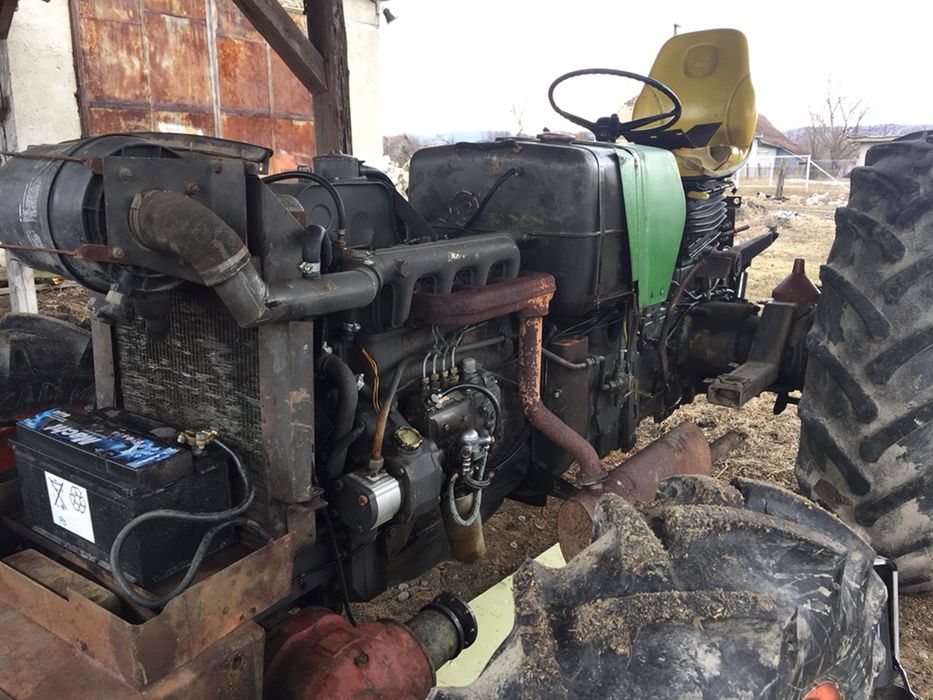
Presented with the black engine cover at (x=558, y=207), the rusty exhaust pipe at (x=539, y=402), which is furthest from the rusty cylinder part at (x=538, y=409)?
the black engine cover at (x=558, y=207)

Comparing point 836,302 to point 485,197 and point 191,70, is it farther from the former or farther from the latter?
point 191,70

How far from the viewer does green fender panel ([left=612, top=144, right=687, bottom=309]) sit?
2.32 meters

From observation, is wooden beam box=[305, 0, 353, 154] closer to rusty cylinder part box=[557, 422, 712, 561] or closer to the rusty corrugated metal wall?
rusty cylinder part box=[557, 422, 712, 561]

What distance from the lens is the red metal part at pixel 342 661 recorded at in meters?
1.47

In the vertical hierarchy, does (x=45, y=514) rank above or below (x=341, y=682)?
above

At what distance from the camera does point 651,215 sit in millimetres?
2412

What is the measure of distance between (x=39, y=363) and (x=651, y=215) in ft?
5.85

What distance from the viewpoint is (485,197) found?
2.25m

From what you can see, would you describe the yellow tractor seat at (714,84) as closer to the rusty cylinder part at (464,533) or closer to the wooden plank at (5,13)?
the rusty cylinder part at (464,533)

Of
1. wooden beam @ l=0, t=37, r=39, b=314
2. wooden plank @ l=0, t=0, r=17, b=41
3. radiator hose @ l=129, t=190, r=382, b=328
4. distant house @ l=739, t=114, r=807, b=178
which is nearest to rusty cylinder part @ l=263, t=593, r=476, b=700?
radiator hose @ l=129, t=190, r=382, b=328

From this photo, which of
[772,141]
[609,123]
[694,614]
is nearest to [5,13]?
[609,123]

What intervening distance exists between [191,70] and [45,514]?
794 cm

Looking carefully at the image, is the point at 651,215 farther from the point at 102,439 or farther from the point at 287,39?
the point at 287,39

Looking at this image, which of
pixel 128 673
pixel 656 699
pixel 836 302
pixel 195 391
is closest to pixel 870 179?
pixel 836 302
